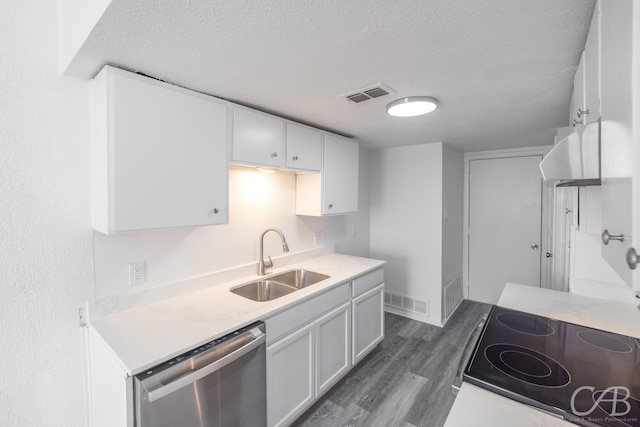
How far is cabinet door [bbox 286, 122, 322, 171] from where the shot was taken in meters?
2.14

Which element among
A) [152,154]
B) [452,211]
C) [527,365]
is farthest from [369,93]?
[452,211]

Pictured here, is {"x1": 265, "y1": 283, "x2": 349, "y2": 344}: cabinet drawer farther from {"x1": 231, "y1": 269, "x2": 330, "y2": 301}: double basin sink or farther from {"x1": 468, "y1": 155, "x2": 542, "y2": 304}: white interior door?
{"x1": 468, "y1": 155, "x2": 542, "y2": 304}: white interior door

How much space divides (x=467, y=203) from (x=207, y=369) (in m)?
3.81

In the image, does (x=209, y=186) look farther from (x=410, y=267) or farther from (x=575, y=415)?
(x=410, y=267)

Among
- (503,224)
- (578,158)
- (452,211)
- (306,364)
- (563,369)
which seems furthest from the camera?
(503,224)

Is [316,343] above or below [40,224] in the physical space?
below

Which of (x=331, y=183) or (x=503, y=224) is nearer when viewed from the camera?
(x=331, y=183)

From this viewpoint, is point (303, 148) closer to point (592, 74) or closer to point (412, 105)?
point (412, 105)

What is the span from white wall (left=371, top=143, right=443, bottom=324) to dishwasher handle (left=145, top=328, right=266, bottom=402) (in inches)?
94.1

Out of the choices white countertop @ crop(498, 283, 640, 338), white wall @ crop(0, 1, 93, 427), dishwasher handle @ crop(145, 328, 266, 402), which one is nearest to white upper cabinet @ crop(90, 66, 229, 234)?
white wall @ crop(0, 1, 93, 427)

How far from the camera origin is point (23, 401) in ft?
4.19

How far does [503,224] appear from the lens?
12.1 ft

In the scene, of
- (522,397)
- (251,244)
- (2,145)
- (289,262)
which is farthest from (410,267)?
(2,145)

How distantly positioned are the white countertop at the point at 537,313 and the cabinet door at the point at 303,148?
169 centimetres
